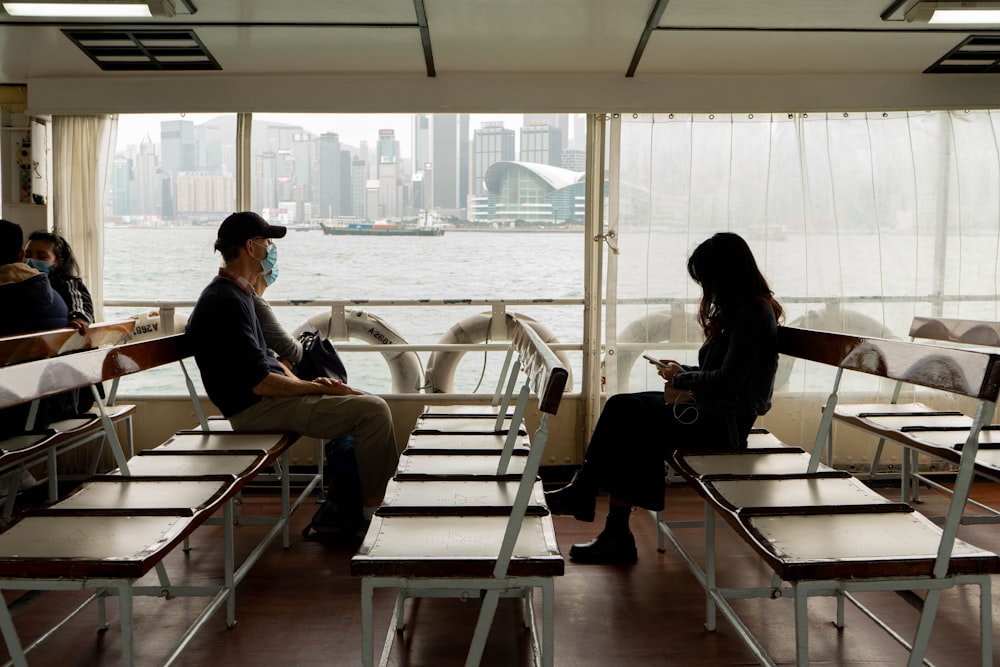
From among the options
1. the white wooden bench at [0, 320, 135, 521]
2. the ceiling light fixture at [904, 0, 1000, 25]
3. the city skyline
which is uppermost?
the city skyline

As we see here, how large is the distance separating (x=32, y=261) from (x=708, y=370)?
263 centimetres

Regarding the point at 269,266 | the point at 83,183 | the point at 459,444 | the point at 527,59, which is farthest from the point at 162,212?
the point at 459,444

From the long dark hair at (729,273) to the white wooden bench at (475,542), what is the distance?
0.76 m

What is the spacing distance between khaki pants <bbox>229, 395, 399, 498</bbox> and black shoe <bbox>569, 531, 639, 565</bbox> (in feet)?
2.28

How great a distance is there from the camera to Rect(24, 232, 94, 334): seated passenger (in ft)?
10.6

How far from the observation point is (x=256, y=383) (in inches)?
101

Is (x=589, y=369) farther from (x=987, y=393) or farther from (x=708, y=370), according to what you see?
(x=987, y=393)

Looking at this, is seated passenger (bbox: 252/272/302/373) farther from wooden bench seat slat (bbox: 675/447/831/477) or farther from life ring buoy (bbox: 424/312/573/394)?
wooden bench seat slat (bbox: 675/447/831/477)

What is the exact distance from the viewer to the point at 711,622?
6.97 ft

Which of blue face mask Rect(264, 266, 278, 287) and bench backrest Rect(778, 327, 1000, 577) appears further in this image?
blue face mask Rect(264, 266, 278, 287)

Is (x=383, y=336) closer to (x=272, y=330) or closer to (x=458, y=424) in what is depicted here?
(x=272, y=330)

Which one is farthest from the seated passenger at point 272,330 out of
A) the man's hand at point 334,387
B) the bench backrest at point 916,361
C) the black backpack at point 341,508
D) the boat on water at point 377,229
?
the boat on water at point 377,229

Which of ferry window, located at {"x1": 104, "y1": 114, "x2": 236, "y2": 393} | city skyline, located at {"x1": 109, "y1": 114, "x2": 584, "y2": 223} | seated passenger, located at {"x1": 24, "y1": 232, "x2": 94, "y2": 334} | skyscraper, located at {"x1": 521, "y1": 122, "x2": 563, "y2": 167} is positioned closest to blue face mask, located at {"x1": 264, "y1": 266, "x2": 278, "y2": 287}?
ferry window, located at {"x1": 104, "y1": 114, "x2": 236, "y2": 393}

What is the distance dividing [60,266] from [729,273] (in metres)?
2.61
